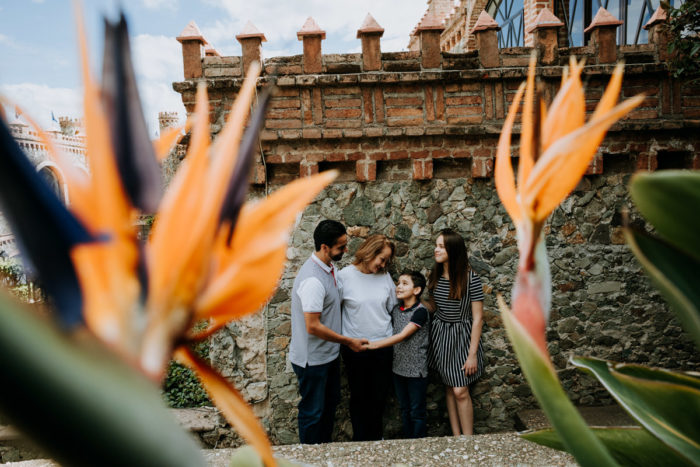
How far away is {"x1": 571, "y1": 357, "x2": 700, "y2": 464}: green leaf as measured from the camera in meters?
0.54

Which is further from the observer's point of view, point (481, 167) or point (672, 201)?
point (481, 167)

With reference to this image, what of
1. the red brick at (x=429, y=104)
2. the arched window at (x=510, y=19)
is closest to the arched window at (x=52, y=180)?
A: the red brick at (x=429, y=104)

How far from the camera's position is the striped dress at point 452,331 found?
362 cm

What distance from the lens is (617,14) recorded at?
533 centimetres

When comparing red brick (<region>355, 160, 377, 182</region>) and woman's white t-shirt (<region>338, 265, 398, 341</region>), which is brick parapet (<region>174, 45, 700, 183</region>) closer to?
red brick (<region>355, 160, 377, 182</region>)

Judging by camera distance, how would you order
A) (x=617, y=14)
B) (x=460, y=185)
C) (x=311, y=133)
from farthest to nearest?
(x=617, y=14)
(x=460, y=185)
(x=311, y=133)

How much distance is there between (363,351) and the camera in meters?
3.54

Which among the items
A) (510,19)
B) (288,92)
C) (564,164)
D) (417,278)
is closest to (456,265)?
(417,278)

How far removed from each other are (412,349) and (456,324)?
0.41m

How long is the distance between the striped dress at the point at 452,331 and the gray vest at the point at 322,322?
847 mm

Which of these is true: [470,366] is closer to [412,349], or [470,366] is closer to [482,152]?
[412,349]

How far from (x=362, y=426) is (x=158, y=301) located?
378 centimetres

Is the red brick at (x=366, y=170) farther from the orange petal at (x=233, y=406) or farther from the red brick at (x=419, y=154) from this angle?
the orange petal at (x=233, y=406)

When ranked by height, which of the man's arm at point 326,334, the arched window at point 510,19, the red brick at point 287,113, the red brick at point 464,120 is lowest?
the man's arm at point 326,334
